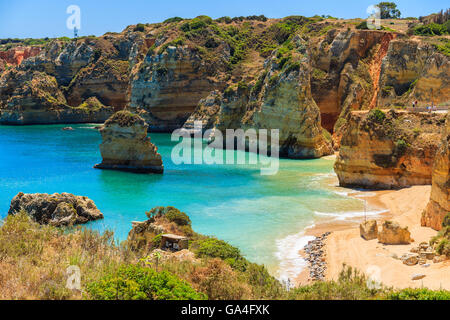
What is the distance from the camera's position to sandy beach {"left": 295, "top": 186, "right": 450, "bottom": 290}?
14292 mm

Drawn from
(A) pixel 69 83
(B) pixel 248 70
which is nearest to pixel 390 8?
(B) pixel 248 70

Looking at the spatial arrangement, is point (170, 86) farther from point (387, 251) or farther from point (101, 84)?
point (387, 251)

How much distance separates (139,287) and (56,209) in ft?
58.6

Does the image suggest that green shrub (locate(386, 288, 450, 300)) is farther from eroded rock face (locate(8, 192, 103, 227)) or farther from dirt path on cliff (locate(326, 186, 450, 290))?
eroded rock face (locate(8, 192, 103, 227))

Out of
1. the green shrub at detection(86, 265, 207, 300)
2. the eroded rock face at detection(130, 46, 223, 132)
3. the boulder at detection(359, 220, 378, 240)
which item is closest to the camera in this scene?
the green shrub at detection(86, 265, 207, 300)

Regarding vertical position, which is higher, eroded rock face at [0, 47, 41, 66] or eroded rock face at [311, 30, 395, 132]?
eroded rock face at [0, 47, 41, 66]

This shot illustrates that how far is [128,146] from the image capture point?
42.5 m

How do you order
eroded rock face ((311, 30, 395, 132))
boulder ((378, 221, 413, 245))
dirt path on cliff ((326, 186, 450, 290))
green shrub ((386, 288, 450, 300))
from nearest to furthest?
green shrub ((386, 288, 450, 300)) → dirt path on cliff ((326, 186, 450, 290)) → boulder ((378, 221, 413, 245)) → eroded rock face ((311, 30, 395, 132))

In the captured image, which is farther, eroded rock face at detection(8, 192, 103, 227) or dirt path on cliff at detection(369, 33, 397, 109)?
dirt path on cliff at detection(369, 33, 397, 109)

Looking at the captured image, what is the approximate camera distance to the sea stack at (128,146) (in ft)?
137

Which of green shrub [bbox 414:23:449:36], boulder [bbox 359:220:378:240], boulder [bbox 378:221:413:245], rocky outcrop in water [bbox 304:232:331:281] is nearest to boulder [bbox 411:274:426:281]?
rocky outcrop in water [bbox 304:232:331:281]

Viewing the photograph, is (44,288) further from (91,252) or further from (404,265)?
(404,265)

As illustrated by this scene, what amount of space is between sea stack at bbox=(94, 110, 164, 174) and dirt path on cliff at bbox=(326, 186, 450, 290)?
75.1 feet
